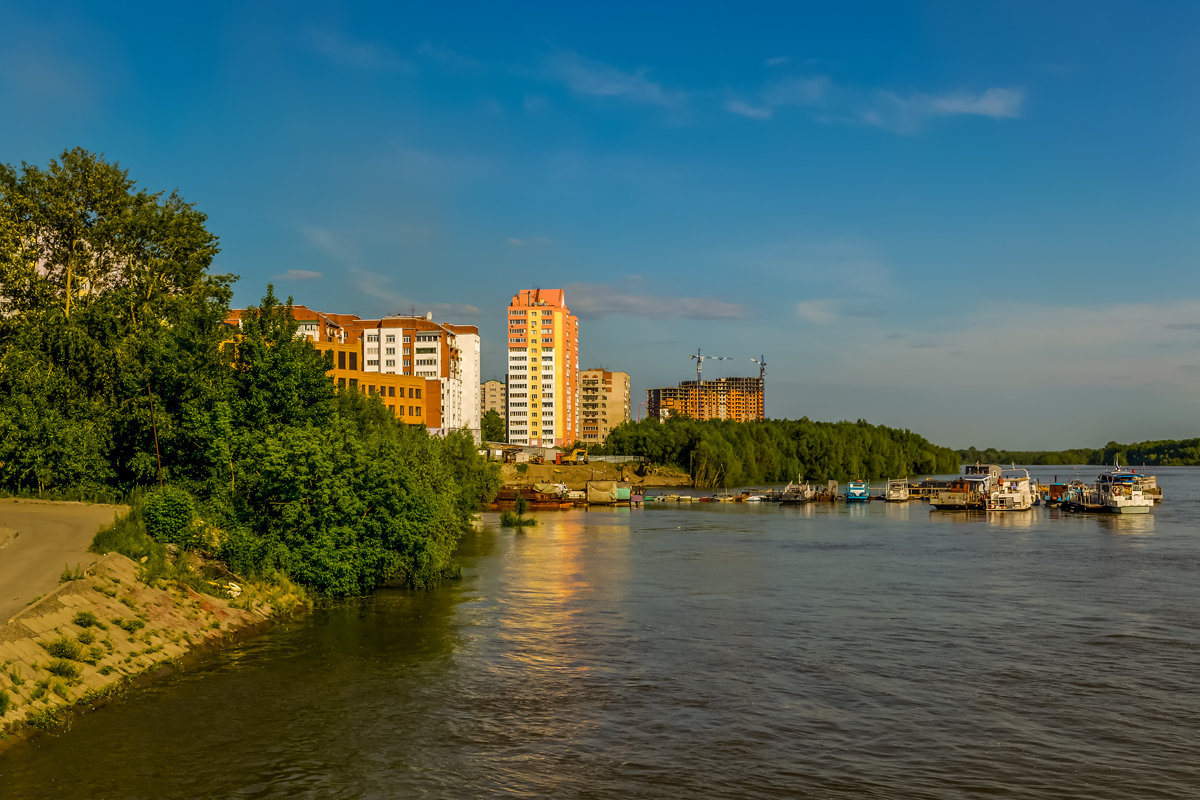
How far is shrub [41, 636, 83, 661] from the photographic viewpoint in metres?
25.2

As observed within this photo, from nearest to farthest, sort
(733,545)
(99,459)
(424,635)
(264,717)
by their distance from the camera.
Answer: (264,717) < (424,635) < (99,459) < (733,545)

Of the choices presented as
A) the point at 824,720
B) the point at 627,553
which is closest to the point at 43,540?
the point at 824,720

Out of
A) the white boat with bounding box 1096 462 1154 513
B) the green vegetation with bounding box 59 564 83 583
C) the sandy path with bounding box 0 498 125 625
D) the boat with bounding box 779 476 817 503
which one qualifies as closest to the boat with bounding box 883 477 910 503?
the boat with bounding box 779 476 817 503

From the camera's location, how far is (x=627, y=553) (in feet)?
228

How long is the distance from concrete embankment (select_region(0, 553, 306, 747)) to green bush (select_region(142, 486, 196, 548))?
371 centimetres

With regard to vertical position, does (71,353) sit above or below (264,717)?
above

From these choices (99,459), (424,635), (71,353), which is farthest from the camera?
(71,353)

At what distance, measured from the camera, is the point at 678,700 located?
2797 cm

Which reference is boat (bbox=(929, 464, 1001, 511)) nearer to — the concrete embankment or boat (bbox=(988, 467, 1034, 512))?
boat (bbox=(988, 467, 1034, 512))

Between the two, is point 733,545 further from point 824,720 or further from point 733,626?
point 824,720

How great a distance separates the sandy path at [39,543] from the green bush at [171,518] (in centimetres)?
200

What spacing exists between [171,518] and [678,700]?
23.8 m

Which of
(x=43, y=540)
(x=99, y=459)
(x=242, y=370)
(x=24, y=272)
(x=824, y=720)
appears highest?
(x=24, y=272)

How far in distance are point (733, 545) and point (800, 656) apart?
42.7 metres
